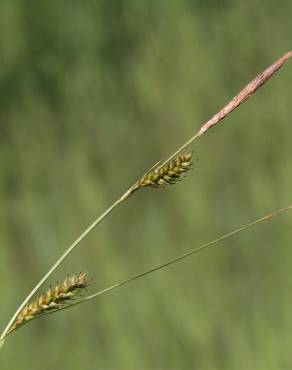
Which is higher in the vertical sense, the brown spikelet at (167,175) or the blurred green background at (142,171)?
the blurred green background at (142,171)

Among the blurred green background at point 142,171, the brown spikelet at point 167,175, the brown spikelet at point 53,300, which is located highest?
the blurred green background at point 142,171

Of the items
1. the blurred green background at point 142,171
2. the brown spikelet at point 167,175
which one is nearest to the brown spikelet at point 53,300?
the brown spikelet at point 167,175

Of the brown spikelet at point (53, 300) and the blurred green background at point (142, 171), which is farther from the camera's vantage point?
the blurred green background at point (142, 171)

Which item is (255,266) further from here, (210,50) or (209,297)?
(210,50)

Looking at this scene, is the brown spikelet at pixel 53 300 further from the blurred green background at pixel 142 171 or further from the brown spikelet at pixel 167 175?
the blurred green background at pixel 142 171

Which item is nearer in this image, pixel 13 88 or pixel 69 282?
pixel 69 282

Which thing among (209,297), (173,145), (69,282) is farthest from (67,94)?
(69,282)
